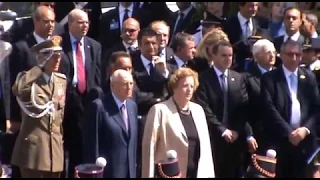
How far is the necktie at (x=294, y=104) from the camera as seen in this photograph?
9.00m

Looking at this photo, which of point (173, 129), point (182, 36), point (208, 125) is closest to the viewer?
point (173, 129)

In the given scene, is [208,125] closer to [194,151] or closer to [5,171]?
[194,151]

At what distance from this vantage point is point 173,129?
8297 mm

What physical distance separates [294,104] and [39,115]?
245 cm

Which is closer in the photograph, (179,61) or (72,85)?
(72,85)

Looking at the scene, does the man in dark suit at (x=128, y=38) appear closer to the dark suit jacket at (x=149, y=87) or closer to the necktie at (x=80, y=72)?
the necktie at (x=80, y=72)

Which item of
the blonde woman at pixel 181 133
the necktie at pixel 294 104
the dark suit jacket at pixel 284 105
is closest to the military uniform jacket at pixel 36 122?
the blonde woman at pixel 181 133

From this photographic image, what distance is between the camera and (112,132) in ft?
26.9

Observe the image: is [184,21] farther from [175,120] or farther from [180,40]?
[175,120]

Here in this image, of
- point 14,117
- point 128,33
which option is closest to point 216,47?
point 128,33

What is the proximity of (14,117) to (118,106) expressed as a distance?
1165 mm

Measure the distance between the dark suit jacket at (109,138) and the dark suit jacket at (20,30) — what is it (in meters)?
1.54

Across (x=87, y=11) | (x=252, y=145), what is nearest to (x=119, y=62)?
(x=252, y=145)

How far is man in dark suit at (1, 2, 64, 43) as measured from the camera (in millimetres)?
9477
